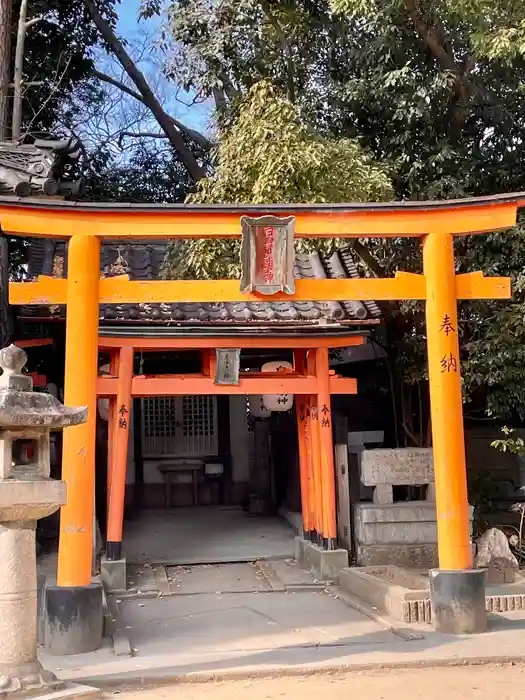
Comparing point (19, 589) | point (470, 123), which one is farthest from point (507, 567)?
point (470, 123)

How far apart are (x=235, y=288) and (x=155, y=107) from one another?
14564mm

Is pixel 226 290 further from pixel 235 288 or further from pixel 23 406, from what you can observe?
pixel 23 406

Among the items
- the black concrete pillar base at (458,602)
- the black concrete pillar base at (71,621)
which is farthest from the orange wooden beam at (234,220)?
the black concrete pillar base at (458,602)

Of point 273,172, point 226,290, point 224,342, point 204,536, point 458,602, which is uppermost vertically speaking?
point 273,172

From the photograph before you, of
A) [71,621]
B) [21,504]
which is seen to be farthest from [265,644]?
[21,504]

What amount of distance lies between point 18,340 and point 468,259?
293 inches

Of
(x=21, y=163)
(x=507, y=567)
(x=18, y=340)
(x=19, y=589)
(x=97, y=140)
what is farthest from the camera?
(x=97, y=140)

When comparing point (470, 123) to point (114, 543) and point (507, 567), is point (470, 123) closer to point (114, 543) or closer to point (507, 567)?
point (507, 567)

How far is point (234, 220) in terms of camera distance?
8328 mm

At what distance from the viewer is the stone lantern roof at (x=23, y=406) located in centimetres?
579

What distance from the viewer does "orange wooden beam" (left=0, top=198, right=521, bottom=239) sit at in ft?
25.9

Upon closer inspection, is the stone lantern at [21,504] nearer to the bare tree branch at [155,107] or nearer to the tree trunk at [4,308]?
the tree trunk at [4,308]

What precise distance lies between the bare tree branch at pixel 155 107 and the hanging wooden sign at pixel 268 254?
1236cm

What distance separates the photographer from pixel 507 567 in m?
10.3
